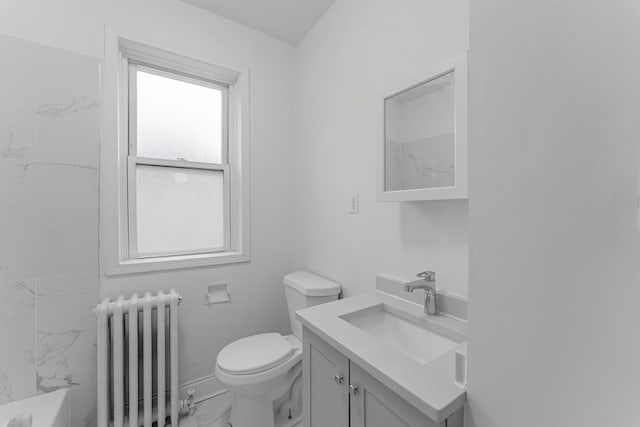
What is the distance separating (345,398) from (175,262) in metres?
1.33

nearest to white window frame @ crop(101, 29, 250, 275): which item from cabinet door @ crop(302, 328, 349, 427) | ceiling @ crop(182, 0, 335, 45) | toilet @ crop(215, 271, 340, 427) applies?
ceiling @ crop(182, 0, 335, 45)

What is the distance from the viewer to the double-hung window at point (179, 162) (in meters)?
1.67

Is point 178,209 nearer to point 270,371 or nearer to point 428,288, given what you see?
point 270,371

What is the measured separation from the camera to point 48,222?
135 cm

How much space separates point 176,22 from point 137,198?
1.16 meters

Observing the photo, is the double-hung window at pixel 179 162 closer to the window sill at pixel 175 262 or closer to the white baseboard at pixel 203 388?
the window sill at pixel 175 262

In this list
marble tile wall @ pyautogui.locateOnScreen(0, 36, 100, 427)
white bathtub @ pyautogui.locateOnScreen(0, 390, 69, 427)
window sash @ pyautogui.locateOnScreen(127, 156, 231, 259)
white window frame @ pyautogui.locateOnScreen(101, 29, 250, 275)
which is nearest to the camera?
white bathtub @ pyautogui.locateOnScreen(0, 390, 69, 427)

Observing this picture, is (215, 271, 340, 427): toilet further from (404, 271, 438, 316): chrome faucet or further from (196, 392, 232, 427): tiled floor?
(404, 271, 438, 316): chrome faucet

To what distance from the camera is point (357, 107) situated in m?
1.50

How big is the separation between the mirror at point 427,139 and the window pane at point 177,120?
137 cm

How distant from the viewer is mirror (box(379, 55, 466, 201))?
917 mm

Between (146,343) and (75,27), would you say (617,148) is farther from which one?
(75,27)

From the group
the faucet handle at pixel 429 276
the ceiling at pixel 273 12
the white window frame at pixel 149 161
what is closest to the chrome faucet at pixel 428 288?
the faucet handle at pixel 429 276

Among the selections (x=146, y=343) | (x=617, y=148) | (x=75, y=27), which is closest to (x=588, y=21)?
(x=617, y=148)
